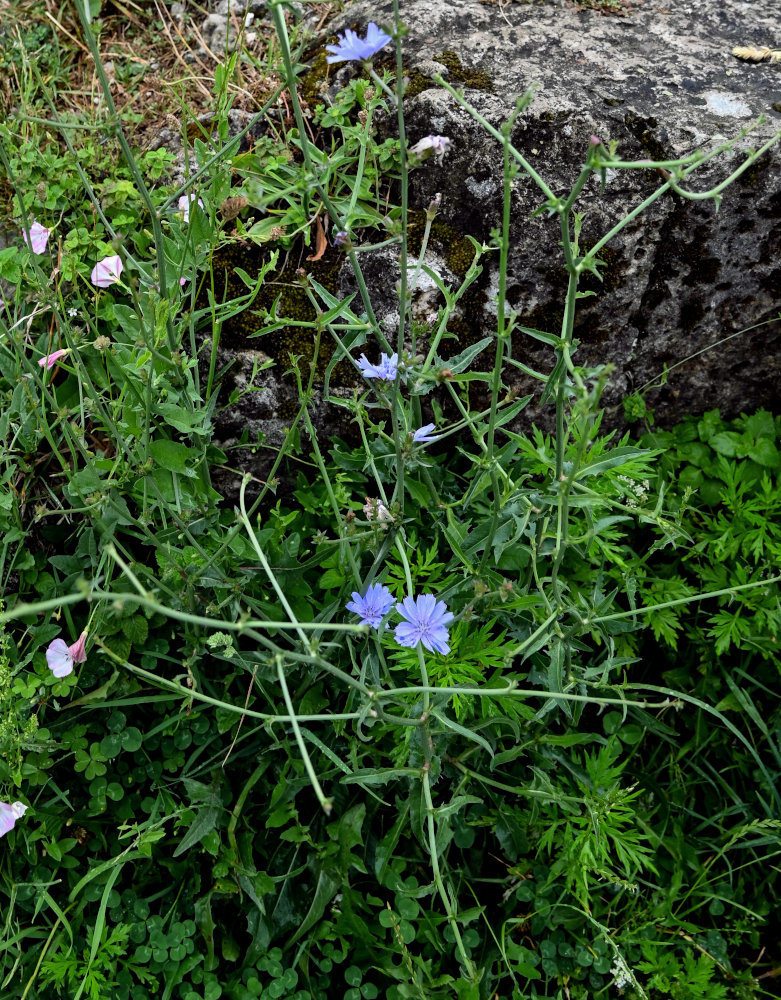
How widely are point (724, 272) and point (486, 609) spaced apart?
117 centimetres

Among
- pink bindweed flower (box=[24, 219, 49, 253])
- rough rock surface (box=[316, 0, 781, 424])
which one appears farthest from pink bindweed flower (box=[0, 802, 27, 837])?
rough rock surface (box=[316, 0, 781, 424])

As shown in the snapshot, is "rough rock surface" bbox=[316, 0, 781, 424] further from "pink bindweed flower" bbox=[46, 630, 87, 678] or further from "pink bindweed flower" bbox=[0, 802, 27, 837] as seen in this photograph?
"pink bindweed flower" bbox=[0, 802, 27, 837]

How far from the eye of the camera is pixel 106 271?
1919 millimetres

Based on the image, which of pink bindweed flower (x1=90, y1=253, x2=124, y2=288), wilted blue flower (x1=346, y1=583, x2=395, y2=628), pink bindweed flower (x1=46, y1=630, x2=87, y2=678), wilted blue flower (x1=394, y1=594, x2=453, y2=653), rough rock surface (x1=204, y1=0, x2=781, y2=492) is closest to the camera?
wilted blue flower (x1=394, y1=594, x2=453, y2=653)

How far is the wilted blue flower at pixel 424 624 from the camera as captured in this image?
1440mm

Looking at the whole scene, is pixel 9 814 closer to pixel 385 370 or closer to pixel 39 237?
pixel 385 370

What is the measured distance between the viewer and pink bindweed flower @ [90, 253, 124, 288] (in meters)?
1.91

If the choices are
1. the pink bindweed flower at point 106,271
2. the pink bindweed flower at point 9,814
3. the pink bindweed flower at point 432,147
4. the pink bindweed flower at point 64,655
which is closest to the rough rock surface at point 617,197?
the pink bindweed flower at point 432,147

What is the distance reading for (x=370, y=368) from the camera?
160 centimetres

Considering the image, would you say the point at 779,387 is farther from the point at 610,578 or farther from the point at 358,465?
the point at 358,465

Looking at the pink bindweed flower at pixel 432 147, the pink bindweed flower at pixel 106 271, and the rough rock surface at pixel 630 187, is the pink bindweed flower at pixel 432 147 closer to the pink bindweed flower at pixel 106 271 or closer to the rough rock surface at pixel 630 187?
the rough rock surface at pixel 630 187

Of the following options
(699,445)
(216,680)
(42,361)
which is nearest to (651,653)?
(699,445)

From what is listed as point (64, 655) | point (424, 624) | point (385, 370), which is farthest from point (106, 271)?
point (424, 624)

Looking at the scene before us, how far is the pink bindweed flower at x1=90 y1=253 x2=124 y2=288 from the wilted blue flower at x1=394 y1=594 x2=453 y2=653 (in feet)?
3.46
